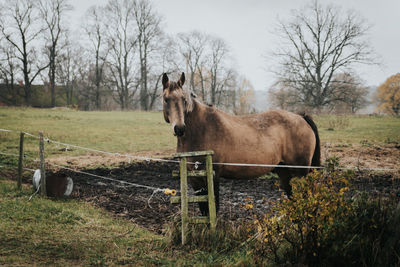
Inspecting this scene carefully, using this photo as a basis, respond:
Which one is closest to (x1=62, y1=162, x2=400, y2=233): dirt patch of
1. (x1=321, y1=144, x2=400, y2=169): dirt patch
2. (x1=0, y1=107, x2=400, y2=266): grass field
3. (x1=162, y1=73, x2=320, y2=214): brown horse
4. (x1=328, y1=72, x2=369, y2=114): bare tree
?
(x1=0, y1=107, x2=400, y2=266): grass field

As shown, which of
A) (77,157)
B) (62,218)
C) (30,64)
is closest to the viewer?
→ (62,218)

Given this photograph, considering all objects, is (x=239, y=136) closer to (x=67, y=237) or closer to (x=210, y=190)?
(x=210, y=190)

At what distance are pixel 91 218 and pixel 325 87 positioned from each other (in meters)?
30.7

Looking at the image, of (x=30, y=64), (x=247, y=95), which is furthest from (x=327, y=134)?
(x=247, y=95)

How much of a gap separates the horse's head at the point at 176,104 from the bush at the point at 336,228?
175 cm

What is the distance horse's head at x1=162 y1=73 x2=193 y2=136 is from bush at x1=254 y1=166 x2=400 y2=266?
175 centimetres

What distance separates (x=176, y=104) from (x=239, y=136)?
1253 mm

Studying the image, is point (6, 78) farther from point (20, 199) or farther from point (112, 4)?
point (20, 199)

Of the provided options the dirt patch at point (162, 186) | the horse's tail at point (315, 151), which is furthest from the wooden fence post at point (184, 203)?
the horse's tail at point (315, 151)

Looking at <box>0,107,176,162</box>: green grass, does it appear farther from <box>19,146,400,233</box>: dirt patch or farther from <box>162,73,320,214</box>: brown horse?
<box>162,73,320,214</box>: brown horse

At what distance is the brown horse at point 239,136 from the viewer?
4.20m

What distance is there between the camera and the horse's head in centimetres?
397

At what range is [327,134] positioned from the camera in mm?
16781

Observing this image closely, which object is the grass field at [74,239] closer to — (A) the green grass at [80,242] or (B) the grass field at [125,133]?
(A) the green grass at [80,242]
